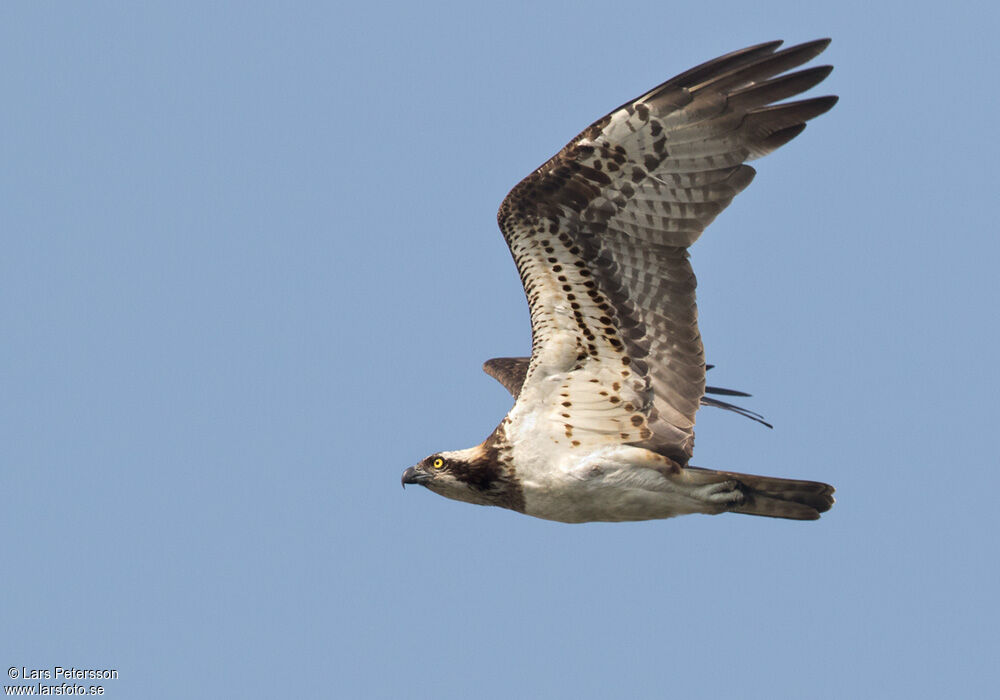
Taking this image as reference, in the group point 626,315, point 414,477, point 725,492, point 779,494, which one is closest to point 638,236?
point 626,315

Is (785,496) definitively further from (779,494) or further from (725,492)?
(725,492)

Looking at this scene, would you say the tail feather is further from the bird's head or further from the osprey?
the bird's head

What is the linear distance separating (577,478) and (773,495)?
67.8 inches

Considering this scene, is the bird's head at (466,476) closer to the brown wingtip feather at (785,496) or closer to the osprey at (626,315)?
the osprey at (626,315)

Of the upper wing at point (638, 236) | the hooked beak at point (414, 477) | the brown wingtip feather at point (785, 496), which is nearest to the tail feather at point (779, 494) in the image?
the brown wingtip feather at point (785, 496)

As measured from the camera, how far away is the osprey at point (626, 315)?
11867mm

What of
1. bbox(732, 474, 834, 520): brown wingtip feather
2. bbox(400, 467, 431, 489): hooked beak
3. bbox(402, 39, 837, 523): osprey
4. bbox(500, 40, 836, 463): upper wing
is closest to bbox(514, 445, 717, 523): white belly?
bbox(402, 39, 837, 523): osprey

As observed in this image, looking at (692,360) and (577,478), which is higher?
(692,360)

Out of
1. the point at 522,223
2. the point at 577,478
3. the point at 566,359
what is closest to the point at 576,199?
the point at 522,223

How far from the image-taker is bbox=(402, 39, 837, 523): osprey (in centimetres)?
1187

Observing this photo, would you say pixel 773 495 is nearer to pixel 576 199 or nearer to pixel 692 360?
pixel 692 360

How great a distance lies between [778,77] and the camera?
11.6m

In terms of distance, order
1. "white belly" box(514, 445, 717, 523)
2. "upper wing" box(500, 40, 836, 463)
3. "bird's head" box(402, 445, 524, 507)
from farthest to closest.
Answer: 1. "bird's head" box(402, 445, 524, 507)
2. "white belly" box(514, 445, 717, 523)
3. "upper wing" box(500, 40, 836, 463)

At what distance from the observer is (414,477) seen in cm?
1296
